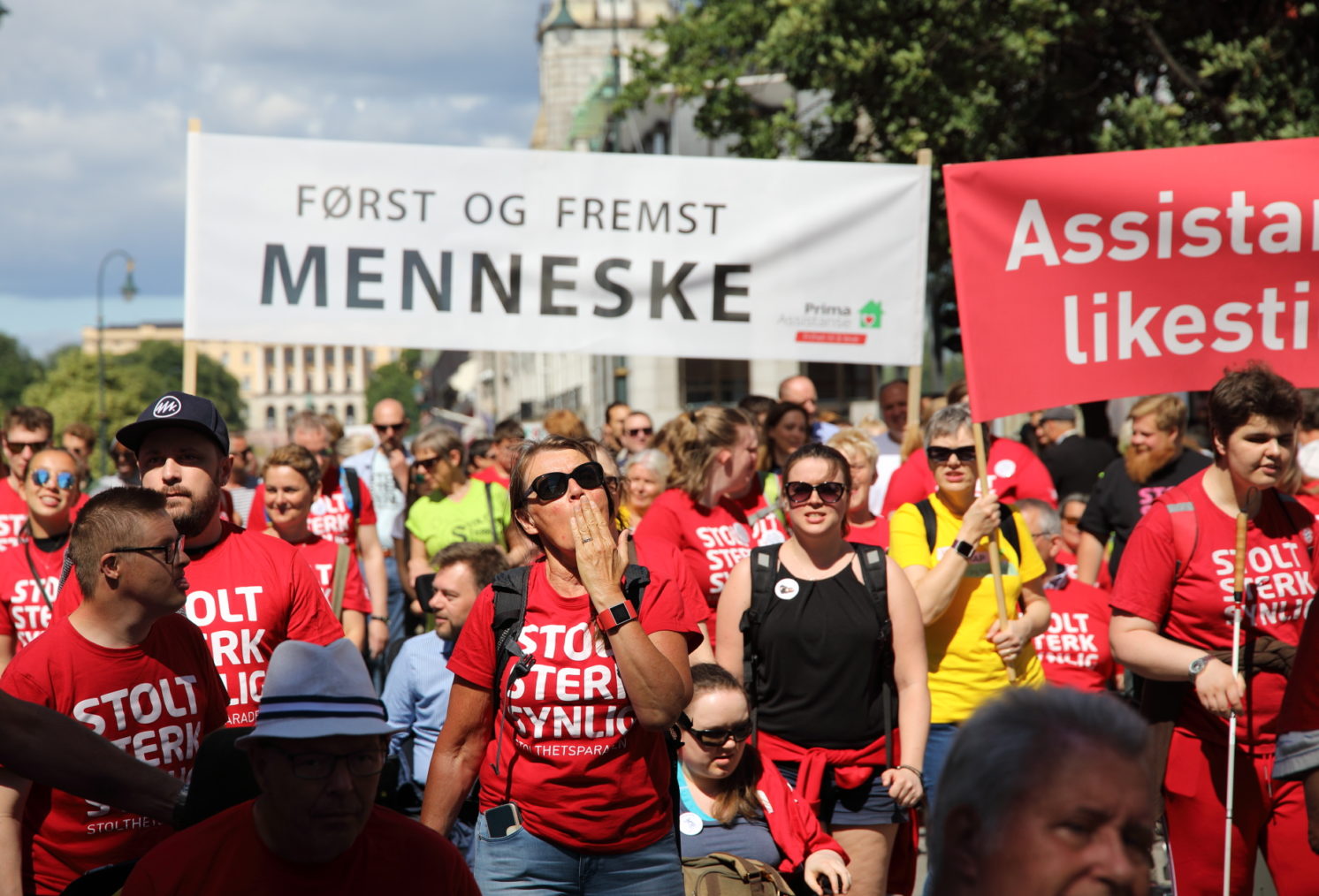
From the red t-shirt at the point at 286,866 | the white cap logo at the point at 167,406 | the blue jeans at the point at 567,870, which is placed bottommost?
the blue jeans at the point at 567,870

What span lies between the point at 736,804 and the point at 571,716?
3.65 feet

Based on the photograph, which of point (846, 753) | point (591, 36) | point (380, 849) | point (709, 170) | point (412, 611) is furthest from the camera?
point (591, 36)

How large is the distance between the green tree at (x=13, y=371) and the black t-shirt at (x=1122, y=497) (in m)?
120

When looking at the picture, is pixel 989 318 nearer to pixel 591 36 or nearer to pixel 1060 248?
pixel 1060 248

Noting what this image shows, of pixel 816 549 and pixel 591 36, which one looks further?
pixel 591 36

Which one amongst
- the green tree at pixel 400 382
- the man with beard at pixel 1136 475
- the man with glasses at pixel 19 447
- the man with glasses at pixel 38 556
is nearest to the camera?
the man with glasses at pixel 38 556

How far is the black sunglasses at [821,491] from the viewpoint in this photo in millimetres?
4859

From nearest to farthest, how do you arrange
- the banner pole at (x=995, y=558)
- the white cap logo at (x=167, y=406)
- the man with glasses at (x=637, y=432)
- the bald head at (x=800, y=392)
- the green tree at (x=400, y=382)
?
the white cap logo at (x=167, y=406), the banner pole at (x=995, y=558), the bald head at (x=800, y=392), the man with glasses at (x=637, y=432), the green tree at (x=400, y=382)

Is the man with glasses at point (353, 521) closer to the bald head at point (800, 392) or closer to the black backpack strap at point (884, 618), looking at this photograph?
the bald head at point (800, 392)

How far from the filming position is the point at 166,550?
3.30 m

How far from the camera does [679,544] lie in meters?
6.01

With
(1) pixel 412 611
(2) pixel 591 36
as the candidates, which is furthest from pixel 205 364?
(1) pixel 412 611

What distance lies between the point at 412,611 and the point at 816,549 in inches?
206

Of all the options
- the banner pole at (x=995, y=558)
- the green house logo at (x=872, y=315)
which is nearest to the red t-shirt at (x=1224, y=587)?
the banner pole at (x=995, y=558)
